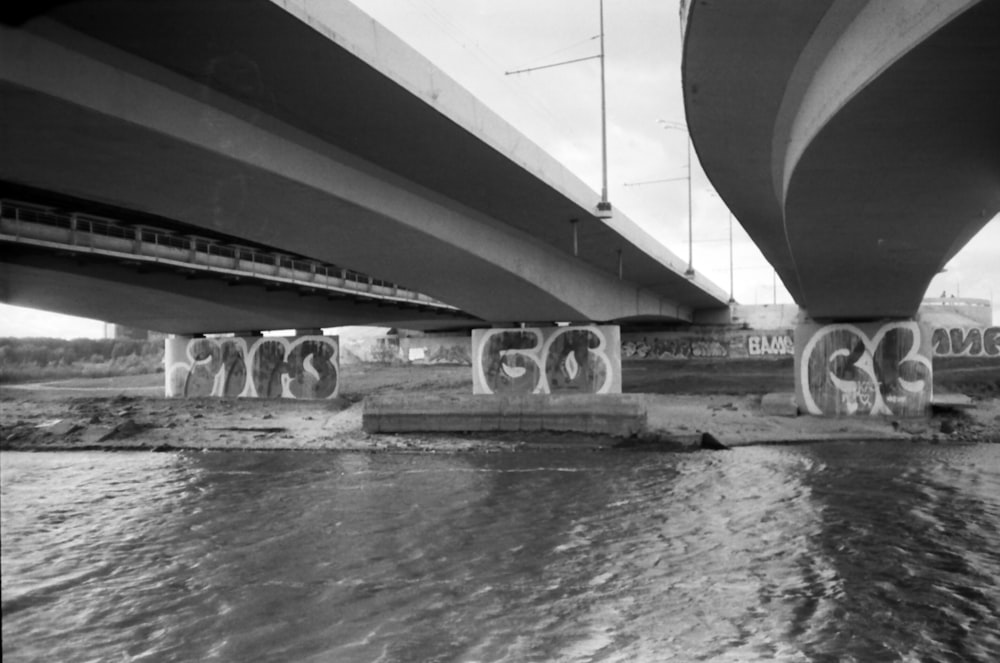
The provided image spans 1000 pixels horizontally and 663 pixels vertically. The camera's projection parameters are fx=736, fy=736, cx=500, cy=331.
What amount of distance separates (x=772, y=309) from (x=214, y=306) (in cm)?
4113

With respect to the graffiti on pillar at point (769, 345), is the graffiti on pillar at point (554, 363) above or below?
below

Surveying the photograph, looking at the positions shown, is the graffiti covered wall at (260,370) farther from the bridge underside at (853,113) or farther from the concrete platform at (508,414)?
the bridge underside at (853,113)

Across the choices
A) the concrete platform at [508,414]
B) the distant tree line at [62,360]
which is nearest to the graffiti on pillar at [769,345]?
the concrete platform at [508,414]

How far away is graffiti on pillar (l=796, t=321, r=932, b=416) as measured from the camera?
86.1 feet

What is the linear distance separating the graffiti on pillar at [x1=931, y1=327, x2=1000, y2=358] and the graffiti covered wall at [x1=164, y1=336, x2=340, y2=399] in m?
41.3

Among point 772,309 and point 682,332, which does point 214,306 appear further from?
point 772,309

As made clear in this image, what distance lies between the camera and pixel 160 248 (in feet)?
71.8

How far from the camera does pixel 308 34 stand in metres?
8.75

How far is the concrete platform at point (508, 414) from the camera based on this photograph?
23234mm

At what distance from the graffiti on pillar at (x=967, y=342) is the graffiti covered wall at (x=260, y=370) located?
41.3 m

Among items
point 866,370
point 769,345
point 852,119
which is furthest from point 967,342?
point 852,119

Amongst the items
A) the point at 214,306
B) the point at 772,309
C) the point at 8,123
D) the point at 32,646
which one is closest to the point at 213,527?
the point at 32,646

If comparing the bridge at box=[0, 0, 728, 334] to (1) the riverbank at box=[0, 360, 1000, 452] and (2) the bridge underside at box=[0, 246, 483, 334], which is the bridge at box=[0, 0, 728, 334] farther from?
(1) the riverbank at box=[0, 360, 1000, 452]

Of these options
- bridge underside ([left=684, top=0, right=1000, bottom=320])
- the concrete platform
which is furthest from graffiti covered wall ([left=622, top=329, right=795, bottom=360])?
bridge underside ([left=684, top=0, right=1000, bottom=320])
